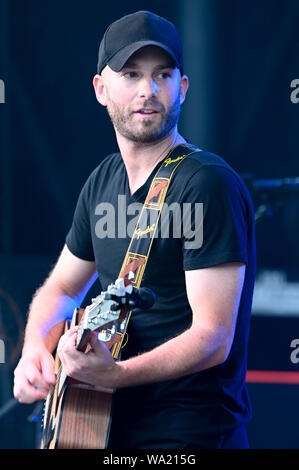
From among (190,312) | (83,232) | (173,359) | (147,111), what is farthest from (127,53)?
(173,359)

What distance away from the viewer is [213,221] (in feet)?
5.52

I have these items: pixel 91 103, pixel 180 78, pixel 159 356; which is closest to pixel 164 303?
pixel 159 356

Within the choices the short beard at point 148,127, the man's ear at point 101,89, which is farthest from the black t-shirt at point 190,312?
the man's ear at point 101,89

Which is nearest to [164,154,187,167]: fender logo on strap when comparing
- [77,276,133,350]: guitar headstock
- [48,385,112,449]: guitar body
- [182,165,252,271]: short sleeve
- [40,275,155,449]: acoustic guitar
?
[182,165,252,271]: short sleeve

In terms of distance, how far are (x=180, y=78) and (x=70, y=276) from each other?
824 millimetres

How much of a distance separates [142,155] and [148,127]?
13 cm

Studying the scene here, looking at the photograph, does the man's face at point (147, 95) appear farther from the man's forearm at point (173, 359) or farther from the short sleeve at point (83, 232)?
the man's forearm at point (173, 359)

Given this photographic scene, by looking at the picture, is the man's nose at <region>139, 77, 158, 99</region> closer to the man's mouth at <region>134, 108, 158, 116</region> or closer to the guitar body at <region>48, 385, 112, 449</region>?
the man's mouth at <region>134, 108, 158, 116</region>

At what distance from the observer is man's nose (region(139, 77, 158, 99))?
6.13 feet

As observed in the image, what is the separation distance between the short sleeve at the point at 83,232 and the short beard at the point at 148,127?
14.8 inches

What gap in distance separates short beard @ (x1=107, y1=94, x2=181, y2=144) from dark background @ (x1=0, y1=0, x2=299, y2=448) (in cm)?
172

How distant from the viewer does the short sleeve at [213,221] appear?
1666 mm

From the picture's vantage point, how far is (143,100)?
1.87 meters

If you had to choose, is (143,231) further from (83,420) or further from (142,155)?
(83,420)
